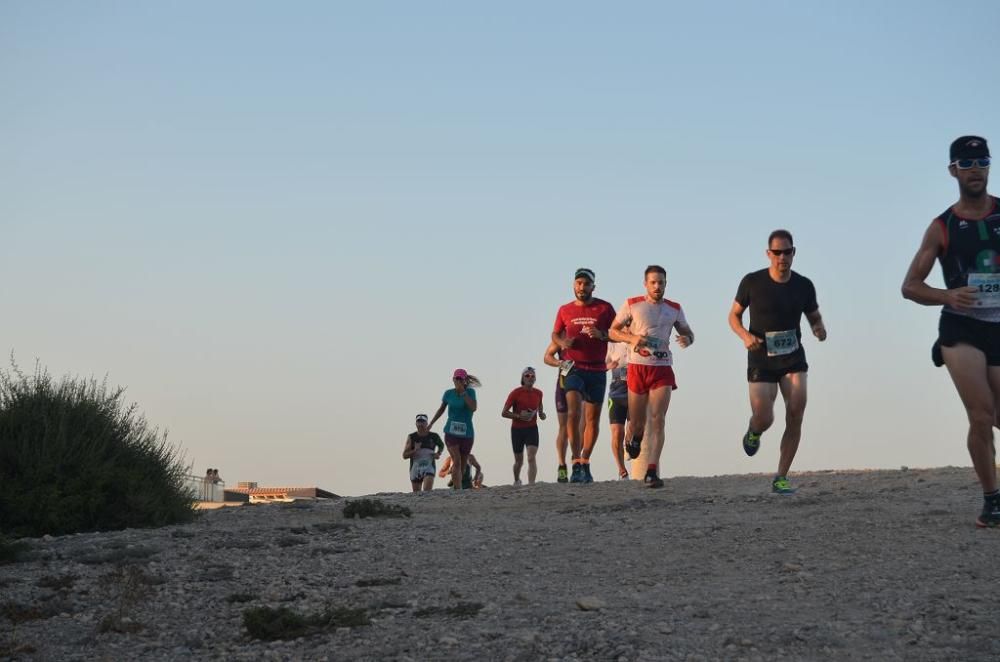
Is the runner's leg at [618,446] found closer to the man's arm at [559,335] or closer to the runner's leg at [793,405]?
the man's arm at [559,335]

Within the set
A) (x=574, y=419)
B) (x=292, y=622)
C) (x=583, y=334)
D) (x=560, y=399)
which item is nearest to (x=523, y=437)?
(x=560, y=399)

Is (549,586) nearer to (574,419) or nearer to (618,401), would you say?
(574,419)

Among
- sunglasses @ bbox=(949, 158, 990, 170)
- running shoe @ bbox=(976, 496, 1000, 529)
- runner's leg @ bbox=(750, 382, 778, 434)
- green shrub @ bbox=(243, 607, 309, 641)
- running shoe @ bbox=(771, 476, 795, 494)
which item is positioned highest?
sunglasses @ bbox=(949, 158, 990, 170)

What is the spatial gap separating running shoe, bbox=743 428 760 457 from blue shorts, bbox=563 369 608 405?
3490mm

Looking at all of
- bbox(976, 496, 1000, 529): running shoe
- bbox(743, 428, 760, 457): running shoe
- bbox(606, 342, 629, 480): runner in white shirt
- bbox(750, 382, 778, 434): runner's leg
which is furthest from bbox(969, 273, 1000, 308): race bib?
bbox(606, 342, 629, 480): runner in white shirt

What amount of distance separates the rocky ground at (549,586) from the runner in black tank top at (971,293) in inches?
30.1

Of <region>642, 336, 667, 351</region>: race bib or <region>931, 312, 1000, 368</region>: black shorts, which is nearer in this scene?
<region>931, 312, 1000, 368</region>: black shorts

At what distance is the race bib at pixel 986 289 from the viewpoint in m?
8.49

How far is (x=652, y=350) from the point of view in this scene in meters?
13.7

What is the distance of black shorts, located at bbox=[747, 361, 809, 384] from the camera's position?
1138 centimetres

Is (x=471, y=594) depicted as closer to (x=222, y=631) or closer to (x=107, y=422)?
(x=222, y=631)

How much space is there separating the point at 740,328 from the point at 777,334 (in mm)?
385

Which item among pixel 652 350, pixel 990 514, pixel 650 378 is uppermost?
pixel 652 350

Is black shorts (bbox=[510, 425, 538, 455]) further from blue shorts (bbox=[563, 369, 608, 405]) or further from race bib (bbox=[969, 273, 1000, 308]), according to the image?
race bib (bbox=[969, 273, 1000, 308])
